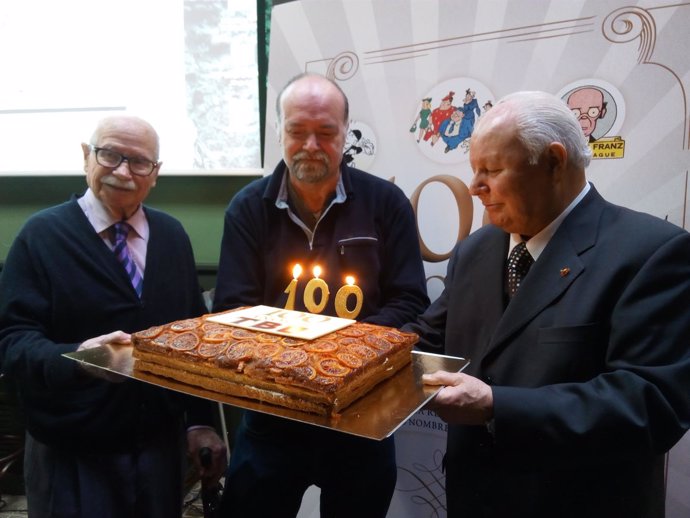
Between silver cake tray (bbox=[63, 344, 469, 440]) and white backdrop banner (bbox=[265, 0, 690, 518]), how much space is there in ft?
3.55

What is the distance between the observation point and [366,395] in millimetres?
1470

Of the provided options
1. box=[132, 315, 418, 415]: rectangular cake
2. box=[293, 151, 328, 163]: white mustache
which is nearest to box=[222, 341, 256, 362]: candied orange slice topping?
box=[132, 315, 418, 415]: rectangular cake

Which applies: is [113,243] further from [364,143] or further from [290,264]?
[364,143]

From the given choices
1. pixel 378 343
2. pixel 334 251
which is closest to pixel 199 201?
pixel 334 251

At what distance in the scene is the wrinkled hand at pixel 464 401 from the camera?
135cm

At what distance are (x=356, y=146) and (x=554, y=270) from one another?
5.23ft

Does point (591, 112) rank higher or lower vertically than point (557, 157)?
higher

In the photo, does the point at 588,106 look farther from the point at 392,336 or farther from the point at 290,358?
the point at 290,358

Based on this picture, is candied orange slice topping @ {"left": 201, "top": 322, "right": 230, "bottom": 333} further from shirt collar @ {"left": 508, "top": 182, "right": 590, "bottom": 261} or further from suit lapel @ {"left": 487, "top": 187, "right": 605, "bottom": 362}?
shirt collar @ {"left": 508, "top": 182, "right": 590, "bottom": 261}

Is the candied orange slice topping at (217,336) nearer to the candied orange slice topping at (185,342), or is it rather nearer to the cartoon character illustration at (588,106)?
the candied orange slice topping at (185,342)

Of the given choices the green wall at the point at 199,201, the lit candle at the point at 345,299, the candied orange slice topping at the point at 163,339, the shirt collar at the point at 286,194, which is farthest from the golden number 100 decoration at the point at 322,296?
the green wall at the point at 199,201

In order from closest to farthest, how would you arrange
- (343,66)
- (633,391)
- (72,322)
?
(633,391) → (72,322) → (343,66)

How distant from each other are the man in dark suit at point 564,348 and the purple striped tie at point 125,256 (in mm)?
1239

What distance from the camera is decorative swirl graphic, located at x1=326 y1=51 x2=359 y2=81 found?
2.75 m
